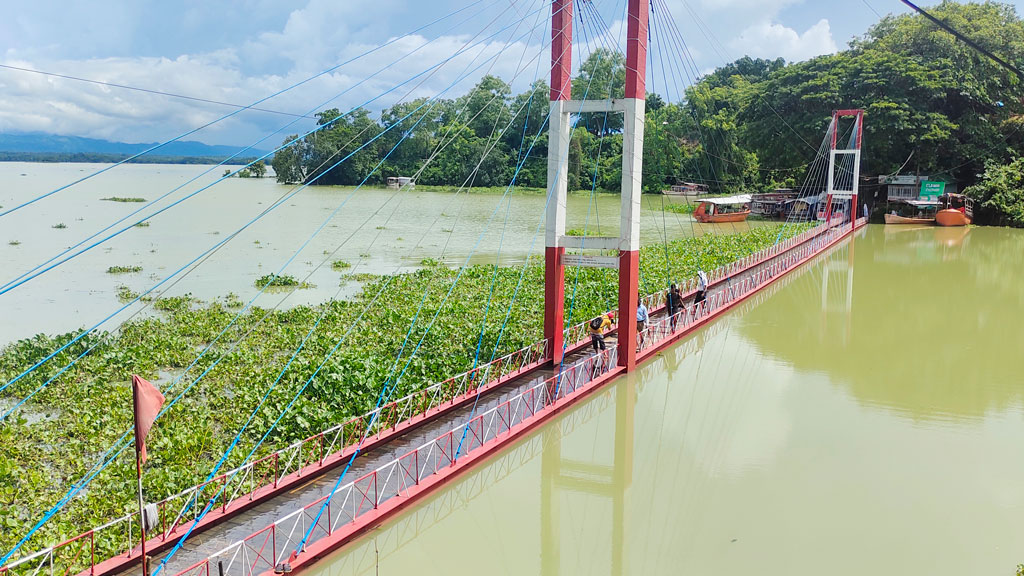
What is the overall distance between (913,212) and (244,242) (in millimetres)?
41073

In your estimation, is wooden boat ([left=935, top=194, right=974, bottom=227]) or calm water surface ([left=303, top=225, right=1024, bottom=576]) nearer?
calm water surface ([left=303, top=225, right=1024, bottom=576])

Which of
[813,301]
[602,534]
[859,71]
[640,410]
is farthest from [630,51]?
[859,71]

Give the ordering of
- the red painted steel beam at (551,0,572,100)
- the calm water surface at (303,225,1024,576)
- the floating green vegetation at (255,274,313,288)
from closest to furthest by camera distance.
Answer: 1. the calm water surface at (303,225,1024,576)
2. the red painted steel beam at (551,0,572,100)
3. the floating green vegetation at (255,274,313,288)

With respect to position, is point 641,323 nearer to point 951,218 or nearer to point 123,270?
point 123,270

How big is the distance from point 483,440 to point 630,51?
24.0 feet

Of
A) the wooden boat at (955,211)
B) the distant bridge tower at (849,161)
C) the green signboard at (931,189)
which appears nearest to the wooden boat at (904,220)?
the wooden boat at (955,211)

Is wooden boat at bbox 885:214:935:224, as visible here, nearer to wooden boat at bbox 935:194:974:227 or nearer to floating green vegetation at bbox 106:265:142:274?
wooden boat at bbox 935:194:974:227

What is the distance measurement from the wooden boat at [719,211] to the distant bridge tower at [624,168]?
3815cm

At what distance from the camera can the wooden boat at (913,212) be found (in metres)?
46.0

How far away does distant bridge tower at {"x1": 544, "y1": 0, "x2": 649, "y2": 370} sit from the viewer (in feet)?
42.9

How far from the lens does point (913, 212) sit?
4781 cm

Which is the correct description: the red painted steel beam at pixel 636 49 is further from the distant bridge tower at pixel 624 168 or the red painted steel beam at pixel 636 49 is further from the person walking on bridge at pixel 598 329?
the person walking on bridge at pixel 598 329

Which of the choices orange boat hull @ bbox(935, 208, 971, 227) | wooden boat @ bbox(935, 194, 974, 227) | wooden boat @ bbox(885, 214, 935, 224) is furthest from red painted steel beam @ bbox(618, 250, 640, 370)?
wooden boat @ bbox(885, 214, 935, 224)

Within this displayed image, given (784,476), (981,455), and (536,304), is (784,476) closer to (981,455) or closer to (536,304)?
(981,455)
